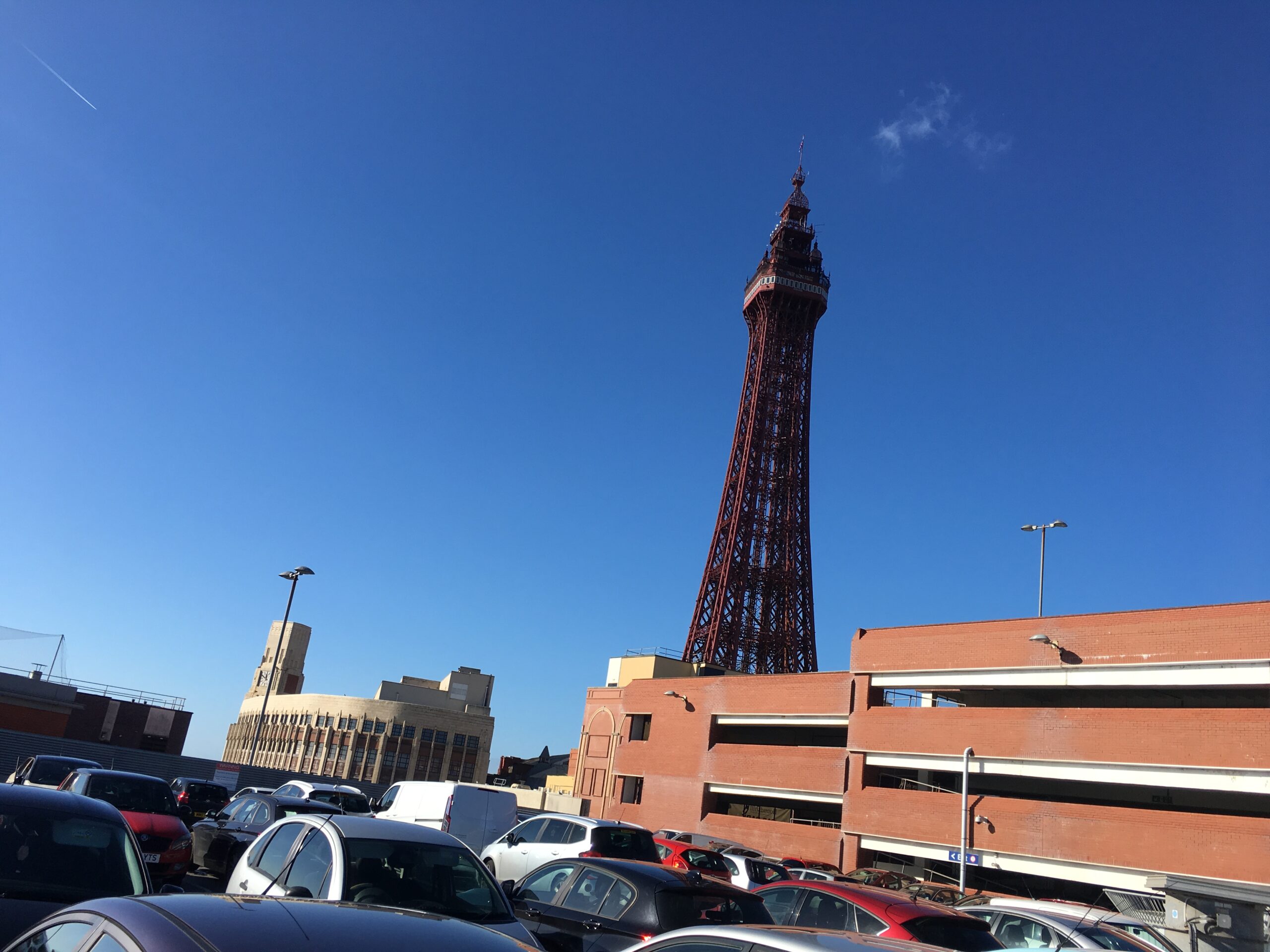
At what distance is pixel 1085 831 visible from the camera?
1112 inches

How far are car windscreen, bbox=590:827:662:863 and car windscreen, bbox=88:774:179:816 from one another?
5761 mm

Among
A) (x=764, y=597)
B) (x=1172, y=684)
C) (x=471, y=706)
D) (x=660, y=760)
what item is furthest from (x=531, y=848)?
(x=471, y=706)

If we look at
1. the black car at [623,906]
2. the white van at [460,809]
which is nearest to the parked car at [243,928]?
the black car at [623,906]

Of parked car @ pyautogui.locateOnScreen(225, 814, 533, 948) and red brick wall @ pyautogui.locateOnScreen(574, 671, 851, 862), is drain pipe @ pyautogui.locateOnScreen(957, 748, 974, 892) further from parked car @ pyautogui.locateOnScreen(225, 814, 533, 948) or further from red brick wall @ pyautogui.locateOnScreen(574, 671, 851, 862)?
parked car @ pyautogui.locateOnScreen(225, 814, 533, 948)

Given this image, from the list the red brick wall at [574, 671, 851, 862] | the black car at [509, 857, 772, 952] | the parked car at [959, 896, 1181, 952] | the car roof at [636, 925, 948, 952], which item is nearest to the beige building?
the red brick wall at [574, 671, 851, 862]

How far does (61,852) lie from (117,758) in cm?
3419

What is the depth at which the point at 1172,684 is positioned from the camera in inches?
1075

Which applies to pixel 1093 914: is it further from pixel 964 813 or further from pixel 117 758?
pixel 117 758

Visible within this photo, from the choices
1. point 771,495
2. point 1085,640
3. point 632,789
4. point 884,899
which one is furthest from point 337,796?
point 771,495

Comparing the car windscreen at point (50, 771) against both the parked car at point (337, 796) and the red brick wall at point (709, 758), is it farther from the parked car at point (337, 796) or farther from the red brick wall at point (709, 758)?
the red brick wall at point (709, 758)

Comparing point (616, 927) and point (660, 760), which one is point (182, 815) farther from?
point (660, 760)

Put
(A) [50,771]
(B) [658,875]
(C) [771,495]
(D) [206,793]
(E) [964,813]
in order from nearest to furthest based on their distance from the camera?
1. (B) [658,875]
2. (A) [50,771]
3. (D) [206,793]
4. (E) [964,813]
5. (C) [771,495]

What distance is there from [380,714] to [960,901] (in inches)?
2813

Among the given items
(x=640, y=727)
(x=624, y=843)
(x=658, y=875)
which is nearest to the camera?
(x=658, y=875)
